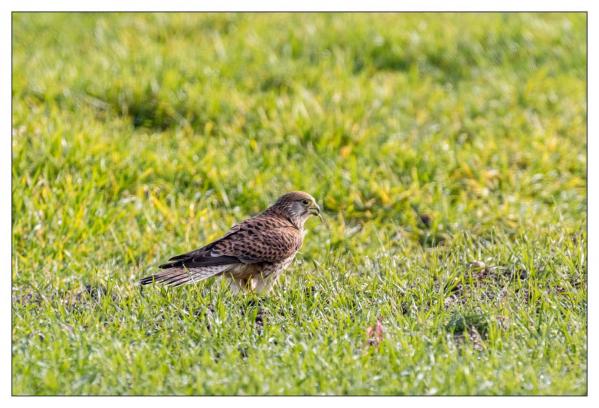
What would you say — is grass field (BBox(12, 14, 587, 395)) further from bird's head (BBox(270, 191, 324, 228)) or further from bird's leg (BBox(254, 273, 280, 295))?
bird's head (BBox(270, 191, 324, 228))

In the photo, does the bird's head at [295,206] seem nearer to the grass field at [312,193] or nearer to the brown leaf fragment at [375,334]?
the grass field at [312,193]

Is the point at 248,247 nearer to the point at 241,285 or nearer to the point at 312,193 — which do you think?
the point at 241,285

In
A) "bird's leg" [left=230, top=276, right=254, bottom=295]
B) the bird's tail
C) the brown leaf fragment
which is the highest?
the bird's tail

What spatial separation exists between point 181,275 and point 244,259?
51 cm

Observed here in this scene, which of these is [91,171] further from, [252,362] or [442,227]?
[252,362]

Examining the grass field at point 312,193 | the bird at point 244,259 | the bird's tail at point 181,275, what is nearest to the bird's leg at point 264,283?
the bird at point 244,259

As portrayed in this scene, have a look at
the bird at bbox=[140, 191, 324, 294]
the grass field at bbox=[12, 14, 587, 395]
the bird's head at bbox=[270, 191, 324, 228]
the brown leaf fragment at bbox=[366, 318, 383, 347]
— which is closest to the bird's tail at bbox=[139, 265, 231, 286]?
the bird at bbox=[140, 191, 324, 294]

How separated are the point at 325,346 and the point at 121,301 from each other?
1.50m

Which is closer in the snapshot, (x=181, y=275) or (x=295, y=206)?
(x=181, y=275)

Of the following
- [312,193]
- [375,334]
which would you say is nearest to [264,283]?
[375,334]

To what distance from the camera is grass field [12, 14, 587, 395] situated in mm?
5199

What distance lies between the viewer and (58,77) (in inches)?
404

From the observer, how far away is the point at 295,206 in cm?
720

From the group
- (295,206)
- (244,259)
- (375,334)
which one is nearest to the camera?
(375,334)
